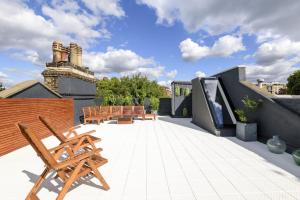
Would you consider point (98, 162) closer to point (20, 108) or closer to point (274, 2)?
point (20, 108)

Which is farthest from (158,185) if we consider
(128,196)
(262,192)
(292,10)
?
(292,10)

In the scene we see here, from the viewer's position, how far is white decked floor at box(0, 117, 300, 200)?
2.80 m

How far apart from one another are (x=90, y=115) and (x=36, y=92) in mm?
3395

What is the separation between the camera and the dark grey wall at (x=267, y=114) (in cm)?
483

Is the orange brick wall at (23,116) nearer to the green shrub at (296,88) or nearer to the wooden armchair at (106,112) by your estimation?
the wooden armchair at (106,112)

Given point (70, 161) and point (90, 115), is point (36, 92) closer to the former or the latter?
point (90, 115)

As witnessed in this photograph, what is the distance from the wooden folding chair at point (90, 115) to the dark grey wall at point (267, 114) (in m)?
7.86

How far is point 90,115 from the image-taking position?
10539 mm

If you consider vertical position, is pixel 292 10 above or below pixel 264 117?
above

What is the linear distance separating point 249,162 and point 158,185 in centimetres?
259

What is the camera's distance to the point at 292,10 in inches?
251

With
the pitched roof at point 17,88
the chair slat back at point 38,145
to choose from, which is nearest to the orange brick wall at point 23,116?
the pitched roof at point 17,88

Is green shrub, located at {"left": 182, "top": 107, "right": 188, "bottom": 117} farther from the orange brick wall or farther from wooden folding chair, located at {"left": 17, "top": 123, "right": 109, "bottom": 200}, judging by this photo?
wooden folding chair, located at {"left": 17, "top": 123, "right": 109, "bottom": 200}

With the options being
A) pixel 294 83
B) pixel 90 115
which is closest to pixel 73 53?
pixel 90 115
